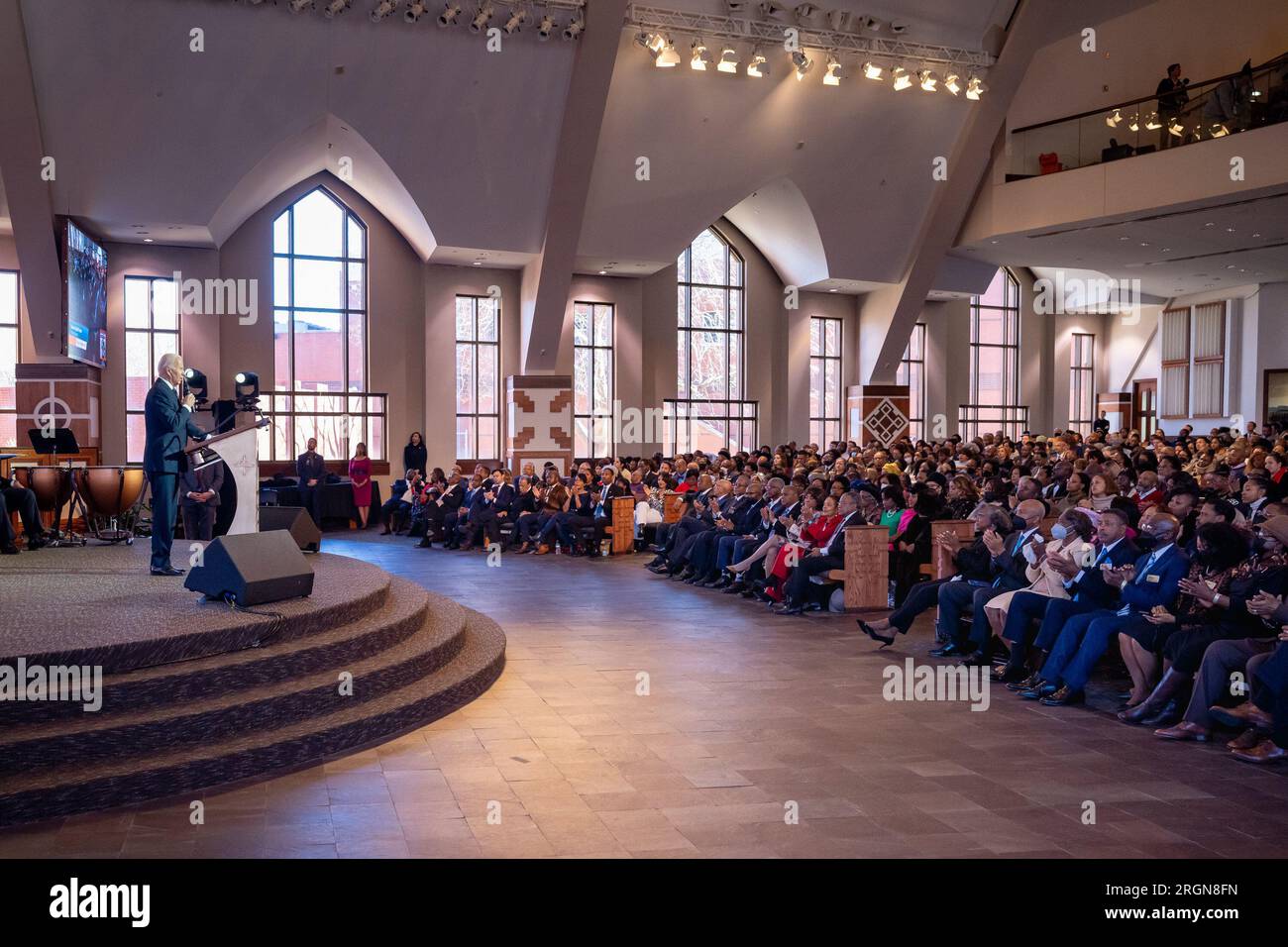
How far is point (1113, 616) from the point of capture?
18.0ft

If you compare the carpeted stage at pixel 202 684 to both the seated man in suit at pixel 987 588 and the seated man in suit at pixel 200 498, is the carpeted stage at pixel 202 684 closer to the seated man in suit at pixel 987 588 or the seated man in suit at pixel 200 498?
the seated man in suit at pixel 200 498

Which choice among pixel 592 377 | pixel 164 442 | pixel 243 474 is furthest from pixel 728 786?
pixel 592 377

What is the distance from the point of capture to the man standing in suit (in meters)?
6.37

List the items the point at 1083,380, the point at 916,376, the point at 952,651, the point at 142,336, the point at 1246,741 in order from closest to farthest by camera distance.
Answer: the point at 1246,741, the point at 952,651, the point at 142,336, the point at 916,376, the point at 1083,380

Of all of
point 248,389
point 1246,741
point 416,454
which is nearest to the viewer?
point 1246,741

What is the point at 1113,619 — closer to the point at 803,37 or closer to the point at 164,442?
the point at 164,442

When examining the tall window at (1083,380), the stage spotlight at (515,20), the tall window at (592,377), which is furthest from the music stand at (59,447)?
the tall window at (1083,380)

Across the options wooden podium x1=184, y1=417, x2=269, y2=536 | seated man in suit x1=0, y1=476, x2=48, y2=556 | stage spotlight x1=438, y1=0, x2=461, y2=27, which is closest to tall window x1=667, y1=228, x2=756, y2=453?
stage spotlight x1=438, y1=0, x2=461, y2=27

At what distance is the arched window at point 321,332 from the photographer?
16781 mm

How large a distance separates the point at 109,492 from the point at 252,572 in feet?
16.4

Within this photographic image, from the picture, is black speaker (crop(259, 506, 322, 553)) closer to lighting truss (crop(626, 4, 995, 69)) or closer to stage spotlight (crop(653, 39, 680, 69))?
stage spotlight (crop(653, 39, 680, 69))

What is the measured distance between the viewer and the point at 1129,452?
47.2 feet

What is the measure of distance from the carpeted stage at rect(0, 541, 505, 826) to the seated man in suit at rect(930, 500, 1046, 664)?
9.28 ft

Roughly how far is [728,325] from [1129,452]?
794cm
